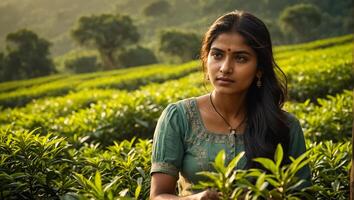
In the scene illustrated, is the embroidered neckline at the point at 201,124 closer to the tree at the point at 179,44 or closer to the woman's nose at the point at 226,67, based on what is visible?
the woman's nose at the point at 226,67

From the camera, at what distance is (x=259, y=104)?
7.78ft

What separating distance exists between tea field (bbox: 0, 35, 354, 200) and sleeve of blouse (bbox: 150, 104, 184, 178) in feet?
0.50

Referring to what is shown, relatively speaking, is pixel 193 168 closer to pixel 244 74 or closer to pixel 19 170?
pixel 244 74

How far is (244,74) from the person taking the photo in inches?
85.4

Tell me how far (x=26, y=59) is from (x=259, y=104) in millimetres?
37791

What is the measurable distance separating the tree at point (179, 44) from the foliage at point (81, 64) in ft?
28.8

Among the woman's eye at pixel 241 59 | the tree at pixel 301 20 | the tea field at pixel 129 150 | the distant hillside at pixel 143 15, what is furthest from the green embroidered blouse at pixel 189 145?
the tree at pixel 301 20

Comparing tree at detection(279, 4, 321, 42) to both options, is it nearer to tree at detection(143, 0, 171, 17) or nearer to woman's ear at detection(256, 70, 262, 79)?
tree at detection(143, 0, 171, 17)

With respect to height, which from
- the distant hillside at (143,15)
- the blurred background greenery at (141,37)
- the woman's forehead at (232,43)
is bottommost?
the woman's forehead at (232,43)

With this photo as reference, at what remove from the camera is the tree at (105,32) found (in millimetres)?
38250

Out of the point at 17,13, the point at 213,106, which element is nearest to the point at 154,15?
the point at 17,13

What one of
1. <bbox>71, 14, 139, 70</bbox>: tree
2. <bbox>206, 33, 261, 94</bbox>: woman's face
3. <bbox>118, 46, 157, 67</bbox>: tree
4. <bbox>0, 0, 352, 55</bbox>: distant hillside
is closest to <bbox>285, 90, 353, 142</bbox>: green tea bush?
<bbox>206, 33, 261, 94</bbox>: woman's face

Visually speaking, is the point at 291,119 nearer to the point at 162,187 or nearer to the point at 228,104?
the point at 228,104

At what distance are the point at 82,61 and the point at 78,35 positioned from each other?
3720mm
